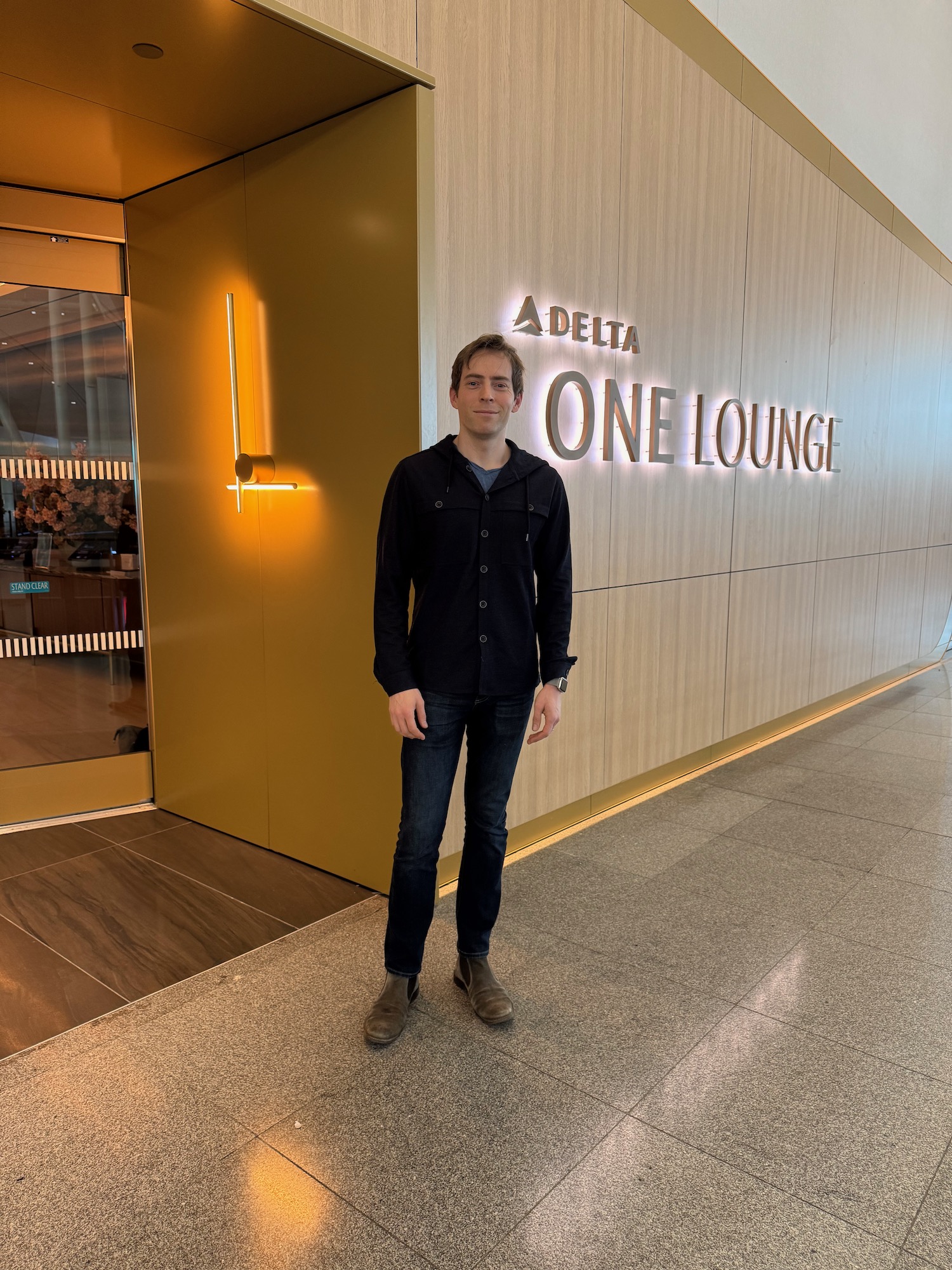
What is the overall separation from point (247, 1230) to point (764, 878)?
7.99ft

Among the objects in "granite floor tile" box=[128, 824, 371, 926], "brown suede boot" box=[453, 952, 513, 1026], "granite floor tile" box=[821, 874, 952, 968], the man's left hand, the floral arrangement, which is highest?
the floral arrangement

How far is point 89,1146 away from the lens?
205 centimetres

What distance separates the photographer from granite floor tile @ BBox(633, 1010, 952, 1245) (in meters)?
1.95

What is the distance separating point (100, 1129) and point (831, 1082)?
5.92 ft

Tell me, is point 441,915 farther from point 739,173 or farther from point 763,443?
point 739,173

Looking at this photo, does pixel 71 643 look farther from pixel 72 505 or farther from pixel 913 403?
pixel 913 403

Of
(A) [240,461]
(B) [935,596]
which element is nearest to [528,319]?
(A) [240,461]

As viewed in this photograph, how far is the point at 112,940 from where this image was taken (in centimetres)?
303

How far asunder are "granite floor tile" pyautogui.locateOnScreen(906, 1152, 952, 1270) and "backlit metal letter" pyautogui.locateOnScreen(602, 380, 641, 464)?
2.86 m

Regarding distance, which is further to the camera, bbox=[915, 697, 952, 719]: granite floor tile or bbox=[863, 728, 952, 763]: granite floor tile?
bbox=[915, 697, 952, 719]: granite floor tile

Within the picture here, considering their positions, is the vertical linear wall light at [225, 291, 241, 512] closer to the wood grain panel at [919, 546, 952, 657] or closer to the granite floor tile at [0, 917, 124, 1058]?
the granite floor tile at [0, 917, 124, 1058]

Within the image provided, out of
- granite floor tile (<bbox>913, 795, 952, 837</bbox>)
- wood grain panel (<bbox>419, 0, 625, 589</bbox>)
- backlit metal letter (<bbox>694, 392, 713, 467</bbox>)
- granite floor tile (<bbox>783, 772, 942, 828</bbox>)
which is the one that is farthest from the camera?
backlit metal letter (<bbox>694, 392, 713, 467</bbox>)

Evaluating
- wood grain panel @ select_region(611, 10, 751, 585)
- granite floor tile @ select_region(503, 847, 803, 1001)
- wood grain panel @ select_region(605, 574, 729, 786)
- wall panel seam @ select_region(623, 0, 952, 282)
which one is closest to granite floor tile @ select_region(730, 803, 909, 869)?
wood grain panel @ select_region(605, 574, 729, 786)

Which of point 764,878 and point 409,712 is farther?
point 764,878
